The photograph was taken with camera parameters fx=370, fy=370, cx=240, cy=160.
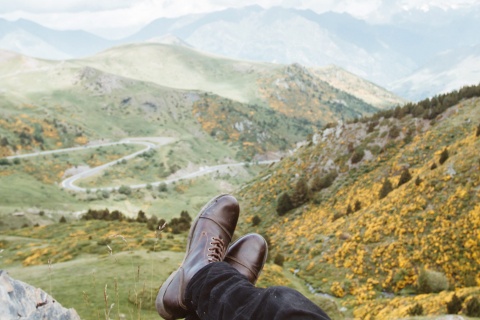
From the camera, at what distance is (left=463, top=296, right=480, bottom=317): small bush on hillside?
7.81m

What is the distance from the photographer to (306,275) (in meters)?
16.5

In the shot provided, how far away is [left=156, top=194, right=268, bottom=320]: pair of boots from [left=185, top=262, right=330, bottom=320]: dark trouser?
0.42m

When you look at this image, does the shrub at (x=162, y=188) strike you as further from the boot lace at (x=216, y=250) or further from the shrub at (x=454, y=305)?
the boot lace at (x=216, y=250)

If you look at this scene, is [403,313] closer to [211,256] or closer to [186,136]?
[211,256]

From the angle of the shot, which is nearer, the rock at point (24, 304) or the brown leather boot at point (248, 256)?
the rock at point (24, 304)

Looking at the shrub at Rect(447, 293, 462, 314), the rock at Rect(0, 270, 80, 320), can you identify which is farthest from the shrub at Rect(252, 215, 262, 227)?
the rock at Rect(0, 270, 80, 320)

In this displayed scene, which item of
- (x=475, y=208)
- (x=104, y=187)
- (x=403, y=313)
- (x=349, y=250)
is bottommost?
(x=104, y=187)

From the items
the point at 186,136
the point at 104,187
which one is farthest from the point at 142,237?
the point at 186,136

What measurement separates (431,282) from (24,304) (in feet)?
36.5

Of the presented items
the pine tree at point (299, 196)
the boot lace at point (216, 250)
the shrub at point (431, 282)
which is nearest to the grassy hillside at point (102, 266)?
the boot lace at point (216, 250)

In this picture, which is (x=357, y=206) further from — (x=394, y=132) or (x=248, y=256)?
(x=248, y=256)

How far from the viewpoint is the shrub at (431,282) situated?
448 inches

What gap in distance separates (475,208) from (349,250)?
16.9 ft

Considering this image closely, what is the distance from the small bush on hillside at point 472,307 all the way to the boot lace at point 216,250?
563 cm
